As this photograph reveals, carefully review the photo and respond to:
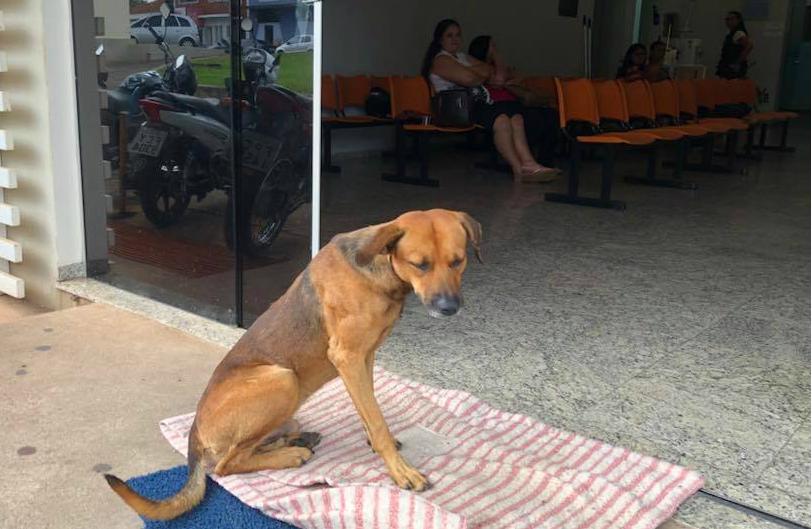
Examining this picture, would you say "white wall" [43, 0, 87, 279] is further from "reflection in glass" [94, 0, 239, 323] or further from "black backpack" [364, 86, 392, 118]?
"black backpack" [364, 86, 392, 118]

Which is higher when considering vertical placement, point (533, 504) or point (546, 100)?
point (546, 100)

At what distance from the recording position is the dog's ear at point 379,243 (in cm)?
192

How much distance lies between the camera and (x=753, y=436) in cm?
268

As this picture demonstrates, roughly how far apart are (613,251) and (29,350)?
11.5 ft

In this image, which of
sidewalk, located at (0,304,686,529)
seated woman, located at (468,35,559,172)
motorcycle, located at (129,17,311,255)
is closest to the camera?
sidewalk, located at (0,304,686,529)

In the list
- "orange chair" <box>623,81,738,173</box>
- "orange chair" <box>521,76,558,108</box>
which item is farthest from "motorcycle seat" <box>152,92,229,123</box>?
"orange chair" <box>521,76,558,108</box>

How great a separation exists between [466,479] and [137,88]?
105 inches

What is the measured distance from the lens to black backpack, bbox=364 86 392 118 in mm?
8570

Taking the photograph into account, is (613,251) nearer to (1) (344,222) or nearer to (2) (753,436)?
(1) (344,222)

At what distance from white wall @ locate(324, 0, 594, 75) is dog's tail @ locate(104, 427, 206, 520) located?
7399mm

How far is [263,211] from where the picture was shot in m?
3.59

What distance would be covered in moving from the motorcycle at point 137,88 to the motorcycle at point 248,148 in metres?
0.05

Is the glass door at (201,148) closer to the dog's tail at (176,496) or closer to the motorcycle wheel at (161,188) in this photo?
the motorcycle wheel at (161,188)

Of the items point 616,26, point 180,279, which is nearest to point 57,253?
point 180,279
